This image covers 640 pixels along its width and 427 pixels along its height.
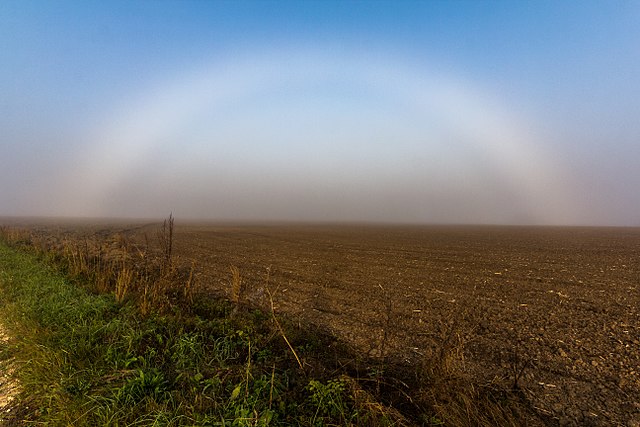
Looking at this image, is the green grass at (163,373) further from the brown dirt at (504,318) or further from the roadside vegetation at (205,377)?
the brown dirt at (504,318)

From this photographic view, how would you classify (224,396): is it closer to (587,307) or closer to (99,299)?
(99,299)

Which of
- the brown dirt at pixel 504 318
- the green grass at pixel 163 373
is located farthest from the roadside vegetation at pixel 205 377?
the brown dirt at pixel 504 318

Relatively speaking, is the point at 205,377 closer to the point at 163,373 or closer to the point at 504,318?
the point at 163,373

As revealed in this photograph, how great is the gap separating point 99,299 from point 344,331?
5.96m

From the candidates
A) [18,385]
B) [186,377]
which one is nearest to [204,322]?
[186,377]

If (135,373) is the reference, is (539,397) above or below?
below

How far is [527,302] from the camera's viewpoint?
10.3 metres

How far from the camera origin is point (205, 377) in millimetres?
4461

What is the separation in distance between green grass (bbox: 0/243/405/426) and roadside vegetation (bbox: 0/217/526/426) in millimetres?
17

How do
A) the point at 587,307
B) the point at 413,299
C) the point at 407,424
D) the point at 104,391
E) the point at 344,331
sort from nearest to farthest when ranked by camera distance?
the point at 407,424 < the point at 104,391 < the point at 344,331 < the point at 587,307 < the point at 413,299

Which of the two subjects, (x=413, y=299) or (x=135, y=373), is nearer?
(x=135, y=373)

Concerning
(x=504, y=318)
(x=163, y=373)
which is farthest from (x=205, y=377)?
(x=504, y=318)

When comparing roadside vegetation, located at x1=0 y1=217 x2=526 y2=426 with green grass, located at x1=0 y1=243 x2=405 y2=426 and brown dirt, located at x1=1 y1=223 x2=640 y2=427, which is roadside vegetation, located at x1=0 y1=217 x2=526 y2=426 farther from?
brown dirt, located at x1=1 y1=223 x2=640 y2=427

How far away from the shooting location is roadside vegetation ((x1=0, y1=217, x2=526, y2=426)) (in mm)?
3648
